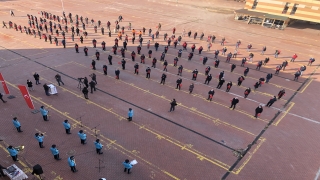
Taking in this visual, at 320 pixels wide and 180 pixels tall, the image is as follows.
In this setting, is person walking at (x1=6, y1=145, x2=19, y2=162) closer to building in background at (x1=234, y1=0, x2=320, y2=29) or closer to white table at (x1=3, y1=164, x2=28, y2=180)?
white table at (x1=3, y1=164, x2=28, y2=180)

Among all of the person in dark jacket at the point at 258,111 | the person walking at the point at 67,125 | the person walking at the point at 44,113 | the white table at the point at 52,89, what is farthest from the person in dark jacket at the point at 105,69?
the person in dark jacket at the point at 258,111

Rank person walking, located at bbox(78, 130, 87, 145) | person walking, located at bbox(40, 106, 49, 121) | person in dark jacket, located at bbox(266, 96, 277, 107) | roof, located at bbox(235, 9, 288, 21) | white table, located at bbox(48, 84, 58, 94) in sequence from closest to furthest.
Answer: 1. person walking, located at bbox(78, 130, 87, 145)
2. person walking, located at bbox(40, 106, 49, 121)
3. white table, located at bbox(48, 84, 58, 94)
4. person in dark jacket, located at bbox(266, 96, 277, 107)
5. roof, located at bbox(235, 9, 288, 21)

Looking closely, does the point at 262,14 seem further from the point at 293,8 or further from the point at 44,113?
the point at 44,113

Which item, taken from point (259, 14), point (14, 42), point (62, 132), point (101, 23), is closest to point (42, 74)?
point (62, 132)

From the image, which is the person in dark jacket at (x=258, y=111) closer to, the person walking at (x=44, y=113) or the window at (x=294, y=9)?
the person walking at (x=44, y=113)

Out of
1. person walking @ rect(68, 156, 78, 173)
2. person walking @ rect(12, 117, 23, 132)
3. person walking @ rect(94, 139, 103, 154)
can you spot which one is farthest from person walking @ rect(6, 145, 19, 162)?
person walking @ rect(94, 139, 103, 154)

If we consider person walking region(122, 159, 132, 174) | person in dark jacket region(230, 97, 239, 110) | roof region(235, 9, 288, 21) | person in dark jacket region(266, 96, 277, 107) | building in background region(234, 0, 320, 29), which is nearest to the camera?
person walking region(122, 159, 132, 174)

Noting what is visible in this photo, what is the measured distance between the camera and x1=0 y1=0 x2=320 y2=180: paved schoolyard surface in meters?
13.3

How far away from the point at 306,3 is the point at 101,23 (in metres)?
36.3

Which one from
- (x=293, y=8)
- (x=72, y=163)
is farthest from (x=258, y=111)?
(x=293, y=8)

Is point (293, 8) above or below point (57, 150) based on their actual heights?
above

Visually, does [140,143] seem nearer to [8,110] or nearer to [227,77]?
[8,110]

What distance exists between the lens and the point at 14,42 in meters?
30.3

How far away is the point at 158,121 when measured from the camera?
16844mm
